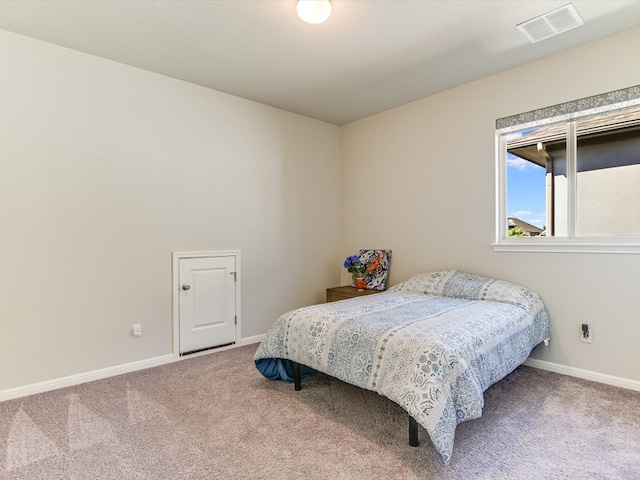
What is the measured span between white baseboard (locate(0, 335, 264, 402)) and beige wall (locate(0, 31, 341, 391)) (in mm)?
41

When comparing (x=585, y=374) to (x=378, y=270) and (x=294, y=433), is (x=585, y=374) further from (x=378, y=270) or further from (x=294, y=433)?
(x=294, y=433)

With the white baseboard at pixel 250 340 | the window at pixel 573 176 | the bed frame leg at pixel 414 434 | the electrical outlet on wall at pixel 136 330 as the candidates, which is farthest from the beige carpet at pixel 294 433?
the window at pixel 573 176

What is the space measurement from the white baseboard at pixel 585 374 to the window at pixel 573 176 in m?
0.93

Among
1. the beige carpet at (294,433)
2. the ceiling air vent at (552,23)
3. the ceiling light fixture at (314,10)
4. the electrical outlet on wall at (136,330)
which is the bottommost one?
the beige carpet at (294,433)

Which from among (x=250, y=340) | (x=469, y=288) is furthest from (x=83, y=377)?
(x=469, y=288)

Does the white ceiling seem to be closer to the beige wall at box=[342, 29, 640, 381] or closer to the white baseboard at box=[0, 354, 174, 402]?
the beige wall at box=[342, 29, 640, 381]

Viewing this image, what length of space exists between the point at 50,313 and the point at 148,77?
2.04 meters

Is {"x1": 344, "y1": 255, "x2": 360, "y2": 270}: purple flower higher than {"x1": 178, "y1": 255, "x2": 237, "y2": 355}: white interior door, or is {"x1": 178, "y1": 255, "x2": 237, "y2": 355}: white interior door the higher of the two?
{"x1": 344, "y1": 255, "x2": 360, "y2": 270}: purple flower

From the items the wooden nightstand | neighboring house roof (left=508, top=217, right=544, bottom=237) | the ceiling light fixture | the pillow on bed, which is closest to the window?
neighboring house roof (left=508, top=217, right=544, bottom=237)

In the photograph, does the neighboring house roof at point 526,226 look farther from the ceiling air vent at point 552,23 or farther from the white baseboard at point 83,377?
the white baseboard at point 83,377

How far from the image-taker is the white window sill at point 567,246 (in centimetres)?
250

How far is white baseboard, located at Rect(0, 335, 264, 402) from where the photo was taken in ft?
7.93

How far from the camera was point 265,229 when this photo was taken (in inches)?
151

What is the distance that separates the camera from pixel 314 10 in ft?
6.93
